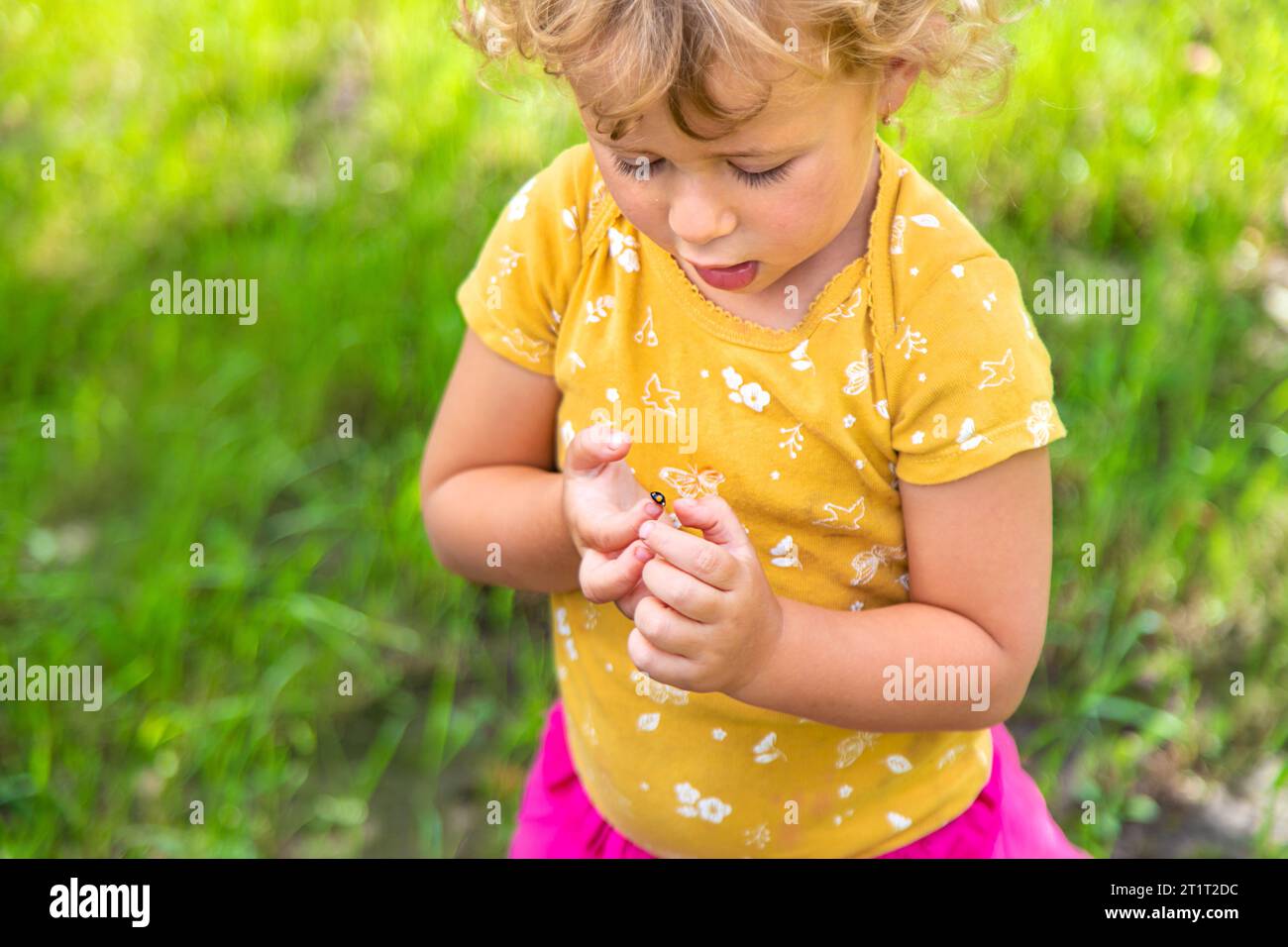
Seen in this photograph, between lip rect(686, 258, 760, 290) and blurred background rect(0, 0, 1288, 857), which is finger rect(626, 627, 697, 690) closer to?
lip rect(686, 258, 760, 290)

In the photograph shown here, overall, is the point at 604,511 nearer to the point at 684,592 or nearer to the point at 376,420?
the point at 684,592

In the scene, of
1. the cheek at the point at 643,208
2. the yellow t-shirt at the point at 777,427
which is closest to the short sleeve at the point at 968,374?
the yellow t-shirt at the point at 777,427

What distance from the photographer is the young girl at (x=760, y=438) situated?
3.61ft

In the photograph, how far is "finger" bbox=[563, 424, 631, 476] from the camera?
1192 mm

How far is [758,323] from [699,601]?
26cm

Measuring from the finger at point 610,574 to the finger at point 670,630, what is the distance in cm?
3

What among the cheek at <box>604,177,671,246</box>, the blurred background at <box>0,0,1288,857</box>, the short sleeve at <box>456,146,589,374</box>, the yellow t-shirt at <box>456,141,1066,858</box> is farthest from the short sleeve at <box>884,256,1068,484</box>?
the blurred background at <box>0,0,1288,857</box>

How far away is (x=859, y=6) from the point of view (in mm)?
1054

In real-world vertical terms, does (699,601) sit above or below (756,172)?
below

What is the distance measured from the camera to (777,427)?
50.1 inches

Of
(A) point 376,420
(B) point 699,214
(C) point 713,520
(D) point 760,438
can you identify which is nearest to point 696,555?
(C) point 713,520

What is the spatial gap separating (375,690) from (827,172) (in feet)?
4.46

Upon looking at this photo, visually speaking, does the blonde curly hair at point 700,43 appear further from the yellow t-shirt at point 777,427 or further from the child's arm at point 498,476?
the child's arm at point 498,476
